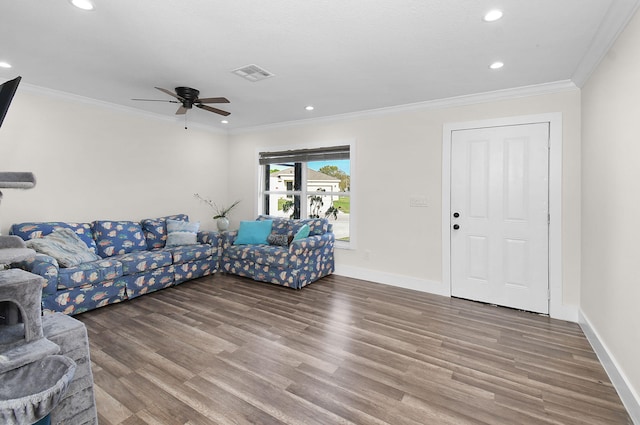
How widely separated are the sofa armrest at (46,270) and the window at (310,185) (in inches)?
126

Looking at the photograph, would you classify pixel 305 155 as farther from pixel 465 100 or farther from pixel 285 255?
pixel 465 100

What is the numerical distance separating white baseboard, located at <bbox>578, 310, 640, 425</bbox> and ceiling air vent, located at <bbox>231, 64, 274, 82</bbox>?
143 inches

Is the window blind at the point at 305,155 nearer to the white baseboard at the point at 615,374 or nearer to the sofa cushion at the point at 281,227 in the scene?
the sofa cushion at the point at 281,227

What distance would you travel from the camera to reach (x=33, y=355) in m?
1.31

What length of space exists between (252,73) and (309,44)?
0.84 m

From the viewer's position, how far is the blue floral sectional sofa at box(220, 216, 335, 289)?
4.17m

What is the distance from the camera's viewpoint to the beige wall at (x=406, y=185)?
327 cm

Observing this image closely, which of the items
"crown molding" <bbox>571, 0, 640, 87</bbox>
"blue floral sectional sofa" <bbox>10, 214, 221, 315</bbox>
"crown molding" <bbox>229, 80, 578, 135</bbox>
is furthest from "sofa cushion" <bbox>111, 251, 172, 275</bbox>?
"crown molding" <bbox>571, 0, 640, 87</bbox>

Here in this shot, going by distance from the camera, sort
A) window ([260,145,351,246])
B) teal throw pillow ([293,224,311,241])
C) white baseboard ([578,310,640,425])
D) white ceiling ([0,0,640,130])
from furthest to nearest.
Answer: window ([260,145,351,246])
teal throw pillow ([293,224,311,241])
white ceiling ([0,0,640,130])
white baseboard ([578,310,640,425])

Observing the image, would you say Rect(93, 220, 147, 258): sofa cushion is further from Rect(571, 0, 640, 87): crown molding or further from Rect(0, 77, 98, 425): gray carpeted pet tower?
Rect(571, 0, 640, 87): crown molding

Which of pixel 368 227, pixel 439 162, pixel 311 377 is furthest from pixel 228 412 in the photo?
pixel 439 162

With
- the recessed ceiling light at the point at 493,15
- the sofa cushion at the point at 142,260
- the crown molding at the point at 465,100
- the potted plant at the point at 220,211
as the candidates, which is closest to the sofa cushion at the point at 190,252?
the sofa cushion at the point at 142,260

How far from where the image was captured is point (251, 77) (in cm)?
323

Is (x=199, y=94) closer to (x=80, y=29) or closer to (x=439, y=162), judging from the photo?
(x=80, y=29)
